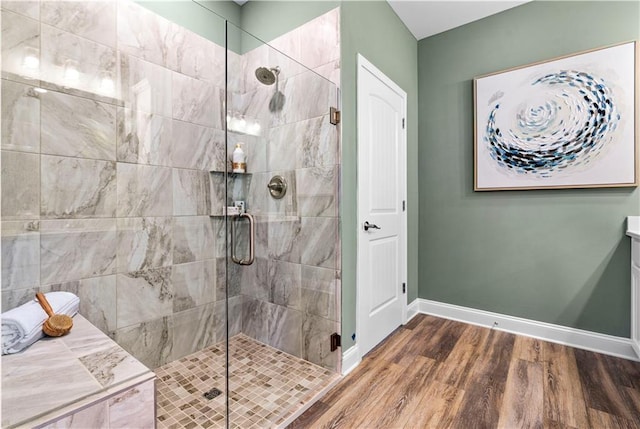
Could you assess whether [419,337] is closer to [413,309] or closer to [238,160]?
[413,309]

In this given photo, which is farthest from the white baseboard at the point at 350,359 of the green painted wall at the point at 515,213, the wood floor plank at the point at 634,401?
the wood floor plank at the point at 634,401

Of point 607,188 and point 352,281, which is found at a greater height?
point 607,188

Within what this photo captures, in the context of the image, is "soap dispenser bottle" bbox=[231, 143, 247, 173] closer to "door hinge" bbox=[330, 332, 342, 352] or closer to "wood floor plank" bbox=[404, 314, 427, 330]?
"door hinge" bbox=[330, 332, 342, 352]

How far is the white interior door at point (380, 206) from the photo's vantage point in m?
2.14

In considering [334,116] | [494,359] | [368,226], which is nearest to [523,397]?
[494,359]

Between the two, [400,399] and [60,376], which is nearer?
[60,376]

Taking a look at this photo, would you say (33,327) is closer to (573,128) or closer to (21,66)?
(21,66)

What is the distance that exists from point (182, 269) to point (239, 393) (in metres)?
0.92

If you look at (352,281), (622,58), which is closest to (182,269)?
(352,281)

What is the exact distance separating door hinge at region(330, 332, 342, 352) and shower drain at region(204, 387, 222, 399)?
70 cm

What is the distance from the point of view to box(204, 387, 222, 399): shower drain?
1691mm

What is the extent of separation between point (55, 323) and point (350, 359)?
5.23 feet

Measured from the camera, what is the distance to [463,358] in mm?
2125

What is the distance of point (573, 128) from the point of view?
228 cm
